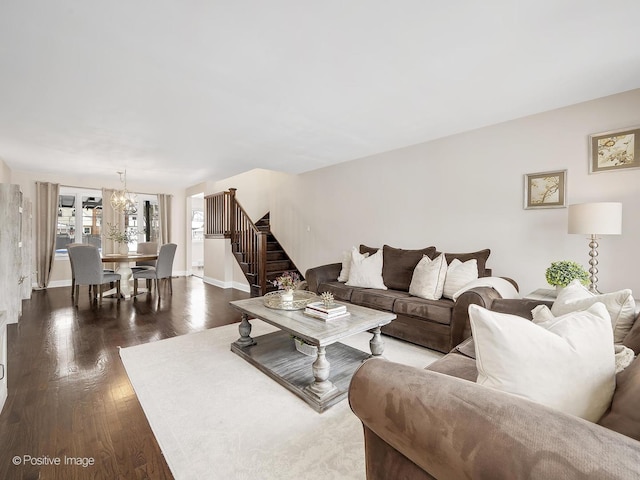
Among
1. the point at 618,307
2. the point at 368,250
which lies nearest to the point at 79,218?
the point at 368,250

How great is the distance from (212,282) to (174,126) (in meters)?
4.33

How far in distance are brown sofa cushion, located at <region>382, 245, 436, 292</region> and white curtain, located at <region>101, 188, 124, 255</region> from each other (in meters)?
6.33

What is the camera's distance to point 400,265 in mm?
3791

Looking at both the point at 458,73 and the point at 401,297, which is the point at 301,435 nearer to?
the point at 401,297

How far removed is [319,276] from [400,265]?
108cm

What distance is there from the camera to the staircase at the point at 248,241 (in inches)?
212

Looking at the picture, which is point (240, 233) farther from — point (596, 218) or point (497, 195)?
point (596, 218)

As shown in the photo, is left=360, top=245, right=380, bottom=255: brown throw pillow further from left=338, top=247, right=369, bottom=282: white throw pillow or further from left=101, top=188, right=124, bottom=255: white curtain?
left=101, top=188, right=124, bottom=255: white curtain

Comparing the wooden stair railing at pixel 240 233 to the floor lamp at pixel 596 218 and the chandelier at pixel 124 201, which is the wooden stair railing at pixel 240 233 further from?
the floor lamp at pixel 596 218

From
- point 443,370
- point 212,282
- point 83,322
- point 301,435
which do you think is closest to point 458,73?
point 443,370

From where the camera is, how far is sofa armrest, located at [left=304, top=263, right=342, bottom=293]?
399 centimetres

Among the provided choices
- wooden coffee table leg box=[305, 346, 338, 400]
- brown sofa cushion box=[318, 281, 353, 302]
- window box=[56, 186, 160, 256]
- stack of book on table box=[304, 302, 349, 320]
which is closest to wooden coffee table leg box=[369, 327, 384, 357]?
stack of book on table box=[304, 302, 349, 320]

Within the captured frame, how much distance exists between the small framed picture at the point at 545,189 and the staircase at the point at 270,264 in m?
3.92

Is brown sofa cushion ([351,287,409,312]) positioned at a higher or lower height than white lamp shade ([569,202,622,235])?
lower
